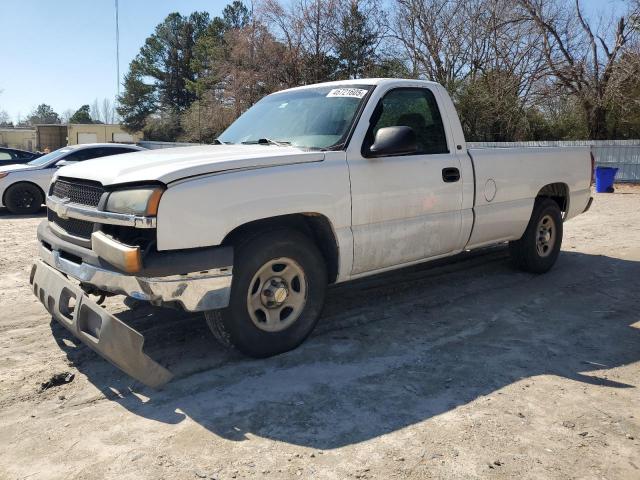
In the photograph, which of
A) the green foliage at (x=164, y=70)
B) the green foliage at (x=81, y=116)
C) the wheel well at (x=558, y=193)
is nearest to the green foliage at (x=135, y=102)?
the green foliage at (x=164, y=70)

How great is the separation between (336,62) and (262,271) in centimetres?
3334

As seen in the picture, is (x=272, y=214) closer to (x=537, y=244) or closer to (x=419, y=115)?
(x=419, y=115)

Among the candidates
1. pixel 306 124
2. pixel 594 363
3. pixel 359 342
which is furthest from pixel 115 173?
pixel 594 363

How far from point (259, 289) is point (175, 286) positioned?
66cm

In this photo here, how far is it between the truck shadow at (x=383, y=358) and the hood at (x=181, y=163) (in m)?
1.35

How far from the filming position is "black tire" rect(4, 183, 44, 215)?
11828 mm

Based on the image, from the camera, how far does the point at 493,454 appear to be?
2.88m

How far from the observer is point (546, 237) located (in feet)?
21.9

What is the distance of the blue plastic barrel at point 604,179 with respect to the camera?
1762 centimetres

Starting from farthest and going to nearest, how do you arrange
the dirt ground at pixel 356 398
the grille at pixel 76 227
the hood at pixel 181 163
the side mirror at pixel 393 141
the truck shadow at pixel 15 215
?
the truck shadow at pixel 15 215, the side mirror at pixel 393 141, the grille at pixel 76 227, the hood at pixel 181 163, the dirt ground at pixel 356 398

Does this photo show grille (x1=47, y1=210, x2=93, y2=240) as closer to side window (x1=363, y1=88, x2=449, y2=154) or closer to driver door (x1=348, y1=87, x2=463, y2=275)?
driver door (x1=348, y1=87, x2=463, y2=275)

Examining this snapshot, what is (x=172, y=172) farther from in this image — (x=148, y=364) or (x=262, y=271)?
(x=148, y=364)

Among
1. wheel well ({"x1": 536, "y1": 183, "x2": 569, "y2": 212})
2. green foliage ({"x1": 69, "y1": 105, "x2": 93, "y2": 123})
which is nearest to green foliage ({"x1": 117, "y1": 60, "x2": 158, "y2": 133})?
green foliage ({"x1": 69, "y1": 105, "x2": 93, "y2": 123})

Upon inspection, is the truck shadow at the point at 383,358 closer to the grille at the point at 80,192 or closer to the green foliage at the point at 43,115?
the grille at the point at 80,192
